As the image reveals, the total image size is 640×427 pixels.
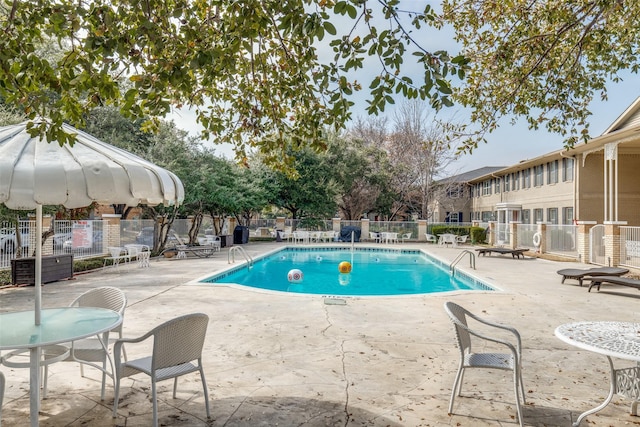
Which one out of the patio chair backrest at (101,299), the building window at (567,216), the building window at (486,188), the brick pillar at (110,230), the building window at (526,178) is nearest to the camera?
the patio chair backrest at (101,299)

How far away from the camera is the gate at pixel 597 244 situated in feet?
49.2

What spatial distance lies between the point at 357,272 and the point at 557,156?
1403 cm

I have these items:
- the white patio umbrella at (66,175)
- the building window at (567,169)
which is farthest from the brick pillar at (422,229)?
the white patio umbrella at (66,175)

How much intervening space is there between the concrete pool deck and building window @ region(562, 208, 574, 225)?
15.2 meters

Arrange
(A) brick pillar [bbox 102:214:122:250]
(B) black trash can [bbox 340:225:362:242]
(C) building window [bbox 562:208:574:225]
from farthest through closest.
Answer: (B) black trash can [bbox 340:225:362:242] < (C) building window [bbox 562:208:574:225] < (A) brick pillar [bbox 102:214:122:250]

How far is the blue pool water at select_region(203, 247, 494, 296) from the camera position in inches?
493

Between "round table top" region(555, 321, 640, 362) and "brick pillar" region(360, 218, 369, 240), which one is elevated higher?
"brick pillar" region(360, 218, 369, 240)

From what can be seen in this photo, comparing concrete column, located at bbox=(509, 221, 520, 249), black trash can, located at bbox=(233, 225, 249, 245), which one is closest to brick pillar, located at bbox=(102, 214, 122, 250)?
black trash can, located at bbox=(233, 225, 249, 245)

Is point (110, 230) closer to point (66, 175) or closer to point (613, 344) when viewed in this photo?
point (66, 175)

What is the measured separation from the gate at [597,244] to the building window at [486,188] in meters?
18.2

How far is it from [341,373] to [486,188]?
106 ft

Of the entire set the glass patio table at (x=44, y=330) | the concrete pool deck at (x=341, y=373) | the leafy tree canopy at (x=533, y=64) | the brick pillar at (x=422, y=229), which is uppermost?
the leafy tree canopy at (x=533, y=64)

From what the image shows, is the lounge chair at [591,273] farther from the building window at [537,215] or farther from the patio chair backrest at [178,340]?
the building window at [537,215]

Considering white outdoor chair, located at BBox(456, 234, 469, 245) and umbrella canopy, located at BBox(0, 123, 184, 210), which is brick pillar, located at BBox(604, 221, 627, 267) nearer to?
white outdoor chair, located at BBox(456, 234, 469, 245)
